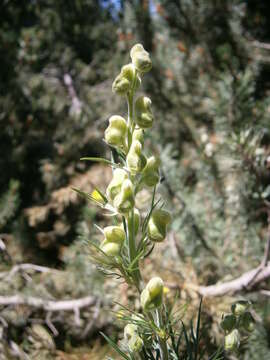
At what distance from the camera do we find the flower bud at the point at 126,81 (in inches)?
13.9

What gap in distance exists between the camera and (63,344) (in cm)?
93

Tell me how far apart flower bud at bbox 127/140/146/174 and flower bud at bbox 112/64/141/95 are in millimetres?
63

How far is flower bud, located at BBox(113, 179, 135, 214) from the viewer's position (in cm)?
34

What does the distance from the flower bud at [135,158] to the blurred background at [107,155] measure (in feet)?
0.31

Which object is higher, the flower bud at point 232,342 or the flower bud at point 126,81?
the flower bud at point 126,81

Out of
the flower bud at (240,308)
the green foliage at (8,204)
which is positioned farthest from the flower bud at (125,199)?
the green foliage at (8,204)

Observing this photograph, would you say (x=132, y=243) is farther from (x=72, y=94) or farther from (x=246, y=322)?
(x=72, y=94)

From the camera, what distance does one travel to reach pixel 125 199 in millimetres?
341

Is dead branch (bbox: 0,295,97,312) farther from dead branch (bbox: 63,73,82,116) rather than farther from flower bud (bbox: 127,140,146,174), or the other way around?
dead branch (bbox: 63,73,82,116)

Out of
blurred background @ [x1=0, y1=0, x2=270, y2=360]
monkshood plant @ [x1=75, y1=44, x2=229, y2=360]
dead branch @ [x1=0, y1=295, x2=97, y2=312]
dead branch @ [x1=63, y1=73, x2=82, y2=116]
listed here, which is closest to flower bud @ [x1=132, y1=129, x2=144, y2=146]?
monkshood plant @ [x1=75, y1=44, x2=229, y2=360]

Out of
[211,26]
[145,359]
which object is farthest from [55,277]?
[211,26]

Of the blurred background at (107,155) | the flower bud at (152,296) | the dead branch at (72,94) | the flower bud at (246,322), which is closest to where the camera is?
the flower bud at (152,296)

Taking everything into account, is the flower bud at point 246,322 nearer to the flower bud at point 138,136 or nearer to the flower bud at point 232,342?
the flower bud at point 232,342

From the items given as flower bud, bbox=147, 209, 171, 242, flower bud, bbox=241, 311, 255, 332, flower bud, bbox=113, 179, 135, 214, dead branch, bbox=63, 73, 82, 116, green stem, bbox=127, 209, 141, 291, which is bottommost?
dead branch, bbox=63, 73, 82, 116
